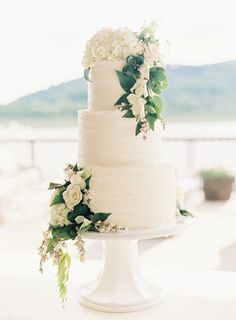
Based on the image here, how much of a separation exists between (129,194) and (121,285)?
37 centimetres

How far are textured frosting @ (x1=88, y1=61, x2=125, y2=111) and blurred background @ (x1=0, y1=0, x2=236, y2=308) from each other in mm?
1940

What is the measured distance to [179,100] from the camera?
1830 centimetres

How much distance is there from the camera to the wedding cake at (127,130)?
1.99 m

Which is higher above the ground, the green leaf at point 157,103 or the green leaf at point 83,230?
the green leaf at point 157,103

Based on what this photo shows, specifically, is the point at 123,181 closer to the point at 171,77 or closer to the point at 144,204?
the point at 144,204

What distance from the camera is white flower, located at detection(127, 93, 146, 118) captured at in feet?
6.54

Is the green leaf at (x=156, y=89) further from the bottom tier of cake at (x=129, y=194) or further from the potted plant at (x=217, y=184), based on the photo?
the potted plant at (x=217, y=184)

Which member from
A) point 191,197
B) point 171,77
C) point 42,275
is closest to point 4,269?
point 42,275

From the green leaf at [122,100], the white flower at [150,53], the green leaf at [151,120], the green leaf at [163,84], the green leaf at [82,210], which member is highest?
the white flower at [150,53]

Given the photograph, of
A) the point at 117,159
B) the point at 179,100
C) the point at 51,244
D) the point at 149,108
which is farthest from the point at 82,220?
the point at 179,100

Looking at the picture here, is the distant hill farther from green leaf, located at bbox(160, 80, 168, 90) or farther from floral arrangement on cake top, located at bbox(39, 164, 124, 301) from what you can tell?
floral arrangement on cake top, located at bbox(39, 164, 124, 301)

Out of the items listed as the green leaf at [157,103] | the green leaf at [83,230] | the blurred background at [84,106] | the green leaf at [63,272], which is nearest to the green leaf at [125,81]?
the green leaf at [157,103]

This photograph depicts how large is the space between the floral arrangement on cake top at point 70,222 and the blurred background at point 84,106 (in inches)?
73.1

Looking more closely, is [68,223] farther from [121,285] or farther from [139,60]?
[139,60]
